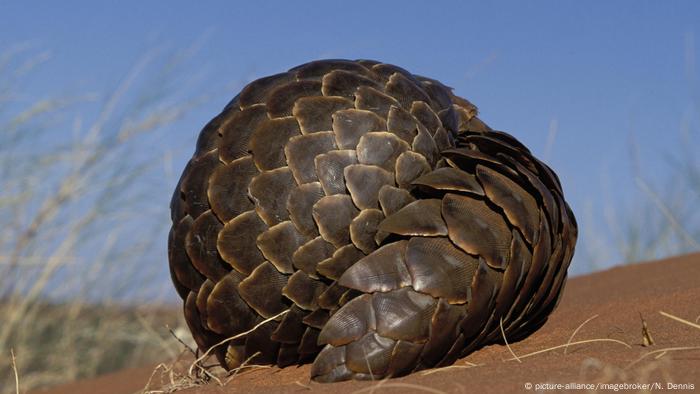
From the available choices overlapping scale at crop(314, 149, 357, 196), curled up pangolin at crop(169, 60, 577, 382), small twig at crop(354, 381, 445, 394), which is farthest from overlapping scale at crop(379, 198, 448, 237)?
small twig at crop(354, 381, 445, 394)

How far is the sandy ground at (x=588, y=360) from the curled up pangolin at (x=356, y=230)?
A: 0.35 ft

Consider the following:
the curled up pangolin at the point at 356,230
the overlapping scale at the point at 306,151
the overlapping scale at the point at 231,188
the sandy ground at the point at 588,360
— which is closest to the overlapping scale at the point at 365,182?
the curled up pangolin at the point at 356,230

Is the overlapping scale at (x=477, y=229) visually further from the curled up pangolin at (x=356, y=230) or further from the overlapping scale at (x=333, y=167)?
the overlapping scale at (x=333, y=167)

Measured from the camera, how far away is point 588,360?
2127 millimetres

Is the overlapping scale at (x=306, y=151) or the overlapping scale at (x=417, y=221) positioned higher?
the overlapping scale at (x=306, y=151)

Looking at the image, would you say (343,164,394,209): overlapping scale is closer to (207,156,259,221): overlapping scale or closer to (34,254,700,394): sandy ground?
(207,156,259,221): overlapping scale

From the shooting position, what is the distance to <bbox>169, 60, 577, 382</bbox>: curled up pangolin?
8.05 feet

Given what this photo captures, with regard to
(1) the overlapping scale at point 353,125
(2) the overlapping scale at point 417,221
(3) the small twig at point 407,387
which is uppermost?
(1) the overlapping scale at point 353,125

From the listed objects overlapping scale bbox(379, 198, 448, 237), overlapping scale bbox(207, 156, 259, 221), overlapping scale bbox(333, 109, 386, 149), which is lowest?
overlapping scale bbox(379, 198, 448, 237)

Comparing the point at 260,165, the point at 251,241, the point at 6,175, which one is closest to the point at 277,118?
the point at 260,165

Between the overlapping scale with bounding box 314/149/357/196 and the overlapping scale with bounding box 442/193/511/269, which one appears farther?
the overlapping scale with bounding box 314/149/357/196

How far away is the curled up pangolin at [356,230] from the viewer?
246cm

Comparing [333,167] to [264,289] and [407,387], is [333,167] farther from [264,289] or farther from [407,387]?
[407,387]

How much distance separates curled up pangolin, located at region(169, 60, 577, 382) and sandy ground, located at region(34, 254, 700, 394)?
11cm
